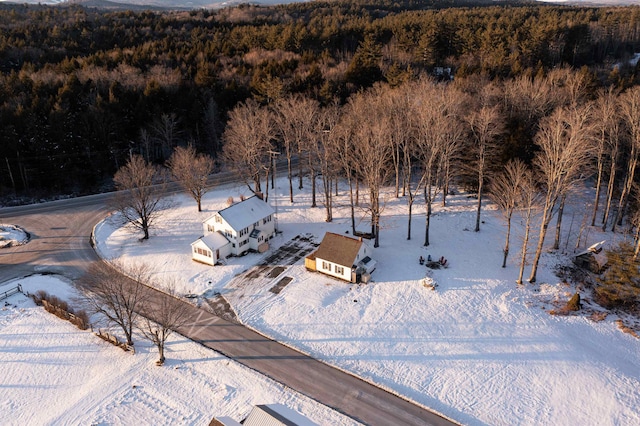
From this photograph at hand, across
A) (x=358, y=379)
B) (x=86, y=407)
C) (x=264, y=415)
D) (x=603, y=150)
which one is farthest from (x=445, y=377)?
(x=603, y=150)

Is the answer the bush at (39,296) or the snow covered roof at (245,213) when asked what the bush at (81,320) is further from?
the snow covered roof at (245,213)

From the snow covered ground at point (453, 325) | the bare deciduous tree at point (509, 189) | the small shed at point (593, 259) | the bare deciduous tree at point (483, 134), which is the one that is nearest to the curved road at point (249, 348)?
the snow covered ground at point (453, 325)

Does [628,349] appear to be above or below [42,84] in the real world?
below

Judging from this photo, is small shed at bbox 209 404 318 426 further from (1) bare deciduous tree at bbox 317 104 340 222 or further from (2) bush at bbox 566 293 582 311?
(1) bare deciduous tree at bbox 317 104 340 222

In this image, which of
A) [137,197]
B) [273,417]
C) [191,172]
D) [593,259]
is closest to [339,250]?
[273,417]

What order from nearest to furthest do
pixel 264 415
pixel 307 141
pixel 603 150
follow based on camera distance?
pixel 264 415, pixel 603 150, pixel 307 141

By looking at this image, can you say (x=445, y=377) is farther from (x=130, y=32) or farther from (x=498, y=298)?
(x=130, y=32)

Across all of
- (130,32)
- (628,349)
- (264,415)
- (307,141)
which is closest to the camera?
(264,415)
